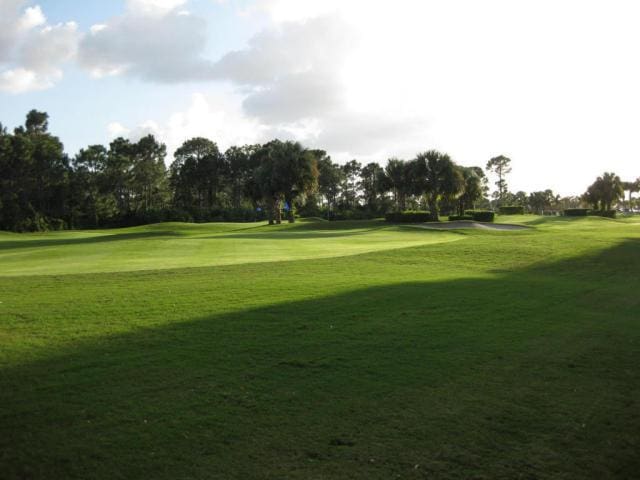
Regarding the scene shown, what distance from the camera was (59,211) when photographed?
87000 millimetres

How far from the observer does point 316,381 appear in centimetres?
686

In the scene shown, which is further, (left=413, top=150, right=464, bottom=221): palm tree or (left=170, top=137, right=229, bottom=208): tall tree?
(left=170, top=137, right=229, bottom=208): tall tree

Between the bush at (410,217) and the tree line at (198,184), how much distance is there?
0.98 m

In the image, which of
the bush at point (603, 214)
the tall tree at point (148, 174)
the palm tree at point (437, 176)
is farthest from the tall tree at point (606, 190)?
the tall tree at point (148, 174)

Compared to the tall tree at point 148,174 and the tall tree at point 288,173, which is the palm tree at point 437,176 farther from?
the tall tree at point 148,174

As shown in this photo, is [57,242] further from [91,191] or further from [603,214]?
[603,214]

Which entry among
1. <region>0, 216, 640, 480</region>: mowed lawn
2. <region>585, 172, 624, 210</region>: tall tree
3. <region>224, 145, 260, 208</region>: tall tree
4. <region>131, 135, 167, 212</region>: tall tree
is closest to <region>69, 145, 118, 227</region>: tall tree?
<region>131, 135, 167, 212</region>: tall tree

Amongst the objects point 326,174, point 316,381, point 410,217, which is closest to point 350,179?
point 326,174

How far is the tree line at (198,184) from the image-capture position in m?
61.7

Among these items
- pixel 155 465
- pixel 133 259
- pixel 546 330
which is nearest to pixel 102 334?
pixel 155 465

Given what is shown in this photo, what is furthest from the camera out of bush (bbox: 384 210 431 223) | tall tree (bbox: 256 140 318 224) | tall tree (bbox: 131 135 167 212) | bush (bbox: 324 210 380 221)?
tall tree (bbox: 131 135 167 212)

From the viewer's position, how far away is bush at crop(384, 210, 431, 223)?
61500 mm

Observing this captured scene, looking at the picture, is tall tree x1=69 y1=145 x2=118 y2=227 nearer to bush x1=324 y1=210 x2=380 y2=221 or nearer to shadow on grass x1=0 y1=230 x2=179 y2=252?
bush x1=324 y1=210 x2=380 y2=221

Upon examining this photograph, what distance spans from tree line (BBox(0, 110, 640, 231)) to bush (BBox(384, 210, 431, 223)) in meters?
0.98
